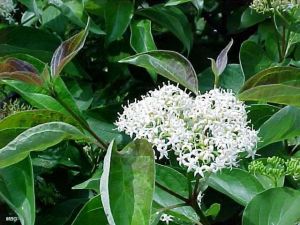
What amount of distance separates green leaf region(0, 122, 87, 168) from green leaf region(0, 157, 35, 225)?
0.35 ft

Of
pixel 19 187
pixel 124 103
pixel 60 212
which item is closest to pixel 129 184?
pixel 19 187

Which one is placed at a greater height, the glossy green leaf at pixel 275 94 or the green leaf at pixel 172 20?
the green leaf at pixel 172 20

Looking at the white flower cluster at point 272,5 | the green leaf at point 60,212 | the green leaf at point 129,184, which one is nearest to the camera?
the green leaf at point 129,184

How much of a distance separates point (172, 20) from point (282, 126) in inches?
23.3

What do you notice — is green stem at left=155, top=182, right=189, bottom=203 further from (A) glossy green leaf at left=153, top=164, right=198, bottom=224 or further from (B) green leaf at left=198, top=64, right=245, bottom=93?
(B) green leaf at left=198, top=64, right=245, bottom=93

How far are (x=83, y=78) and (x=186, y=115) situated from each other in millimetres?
688

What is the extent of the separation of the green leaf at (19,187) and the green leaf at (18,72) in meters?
0.12

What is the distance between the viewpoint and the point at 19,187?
1147 mm

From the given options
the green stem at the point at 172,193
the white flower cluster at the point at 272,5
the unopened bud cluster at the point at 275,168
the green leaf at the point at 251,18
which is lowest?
the green stem at the point at 172,193

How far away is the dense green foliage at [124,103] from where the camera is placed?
1.05 m

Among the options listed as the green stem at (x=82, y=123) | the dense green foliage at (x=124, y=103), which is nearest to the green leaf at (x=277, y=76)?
the dense green foliage at (x=124, y=103)

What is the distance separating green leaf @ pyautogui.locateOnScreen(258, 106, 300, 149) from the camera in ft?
3.93

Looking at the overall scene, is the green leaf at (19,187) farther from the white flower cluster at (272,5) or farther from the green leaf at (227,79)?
the white flower cluster at (272,5)

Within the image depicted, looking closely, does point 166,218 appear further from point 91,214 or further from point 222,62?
point 222,62
